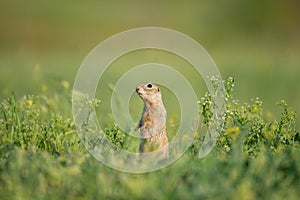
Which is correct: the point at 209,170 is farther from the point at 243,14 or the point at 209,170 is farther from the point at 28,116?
the point at 243,14

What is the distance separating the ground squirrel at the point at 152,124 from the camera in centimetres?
516

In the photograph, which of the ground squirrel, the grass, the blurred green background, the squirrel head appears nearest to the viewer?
the grass

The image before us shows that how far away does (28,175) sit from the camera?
413 cm

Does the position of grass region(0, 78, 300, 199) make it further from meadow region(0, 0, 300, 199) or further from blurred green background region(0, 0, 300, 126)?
blurred green background region(0, 0, 300, 126)

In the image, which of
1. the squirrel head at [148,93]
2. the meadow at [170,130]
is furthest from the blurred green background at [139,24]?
the squirrel head at [148,93]

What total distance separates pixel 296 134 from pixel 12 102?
223 centimetres

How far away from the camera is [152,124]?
5531 mm

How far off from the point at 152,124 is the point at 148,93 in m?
0.33

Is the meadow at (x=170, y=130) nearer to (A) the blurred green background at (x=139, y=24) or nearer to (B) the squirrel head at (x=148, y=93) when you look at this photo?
(B) the squirrel head at (x=148, y=93)

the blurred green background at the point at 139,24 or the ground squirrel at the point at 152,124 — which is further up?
the blurred green background at the point at 139,24

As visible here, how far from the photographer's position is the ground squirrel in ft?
16.9

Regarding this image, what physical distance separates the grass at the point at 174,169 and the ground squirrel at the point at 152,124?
0.71ft

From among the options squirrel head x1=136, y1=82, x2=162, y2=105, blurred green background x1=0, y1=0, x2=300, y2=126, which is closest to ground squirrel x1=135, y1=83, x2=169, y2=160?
squirrel head x1=136, y1=82, x2=162, y2=105

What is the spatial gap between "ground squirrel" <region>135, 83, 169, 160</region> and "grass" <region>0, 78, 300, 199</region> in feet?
0.71
